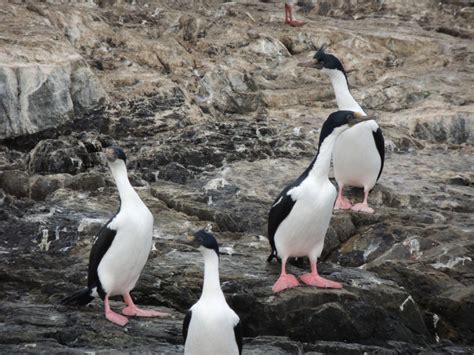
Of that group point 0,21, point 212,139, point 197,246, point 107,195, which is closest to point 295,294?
point 197,246

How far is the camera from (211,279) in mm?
5824

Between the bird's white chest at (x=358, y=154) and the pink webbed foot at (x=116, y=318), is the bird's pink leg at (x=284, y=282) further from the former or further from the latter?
the bird's white chest at (x=358, y=154)

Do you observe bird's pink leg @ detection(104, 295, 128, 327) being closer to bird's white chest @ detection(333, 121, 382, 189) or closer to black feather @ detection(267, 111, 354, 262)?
black feather @ detection(267, 111, 354, 262)

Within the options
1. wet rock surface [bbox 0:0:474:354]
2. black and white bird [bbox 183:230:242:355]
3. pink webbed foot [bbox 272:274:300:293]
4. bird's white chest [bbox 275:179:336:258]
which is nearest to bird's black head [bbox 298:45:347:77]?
wet rock surface [bbox 0:0:474:354]

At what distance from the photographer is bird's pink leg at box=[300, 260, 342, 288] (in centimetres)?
686

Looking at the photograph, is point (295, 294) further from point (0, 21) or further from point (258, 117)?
point (0, 21)

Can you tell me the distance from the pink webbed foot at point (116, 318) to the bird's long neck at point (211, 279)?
95 centimetres

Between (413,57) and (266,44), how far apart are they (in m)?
2.71

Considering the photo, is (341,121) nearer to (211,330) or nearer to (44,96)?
(211,330)

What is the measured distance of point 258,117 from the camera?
41.7 ft

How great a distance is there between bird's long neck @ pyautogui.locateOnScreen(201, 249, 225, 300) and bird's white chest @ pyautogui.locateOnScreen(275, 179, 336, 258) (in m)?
1.20

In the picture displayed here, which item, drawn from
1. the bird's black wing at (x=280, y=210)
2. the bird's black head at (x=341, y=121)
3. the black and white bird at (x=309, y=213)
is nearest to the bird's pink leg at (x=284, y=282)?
the black and white bird at (x=309, y=213)

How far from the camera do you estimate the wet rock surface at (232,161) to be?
6.75m

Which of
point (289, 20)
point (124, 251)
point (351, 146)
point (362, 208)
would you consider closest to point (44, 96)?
point (351, 146)
